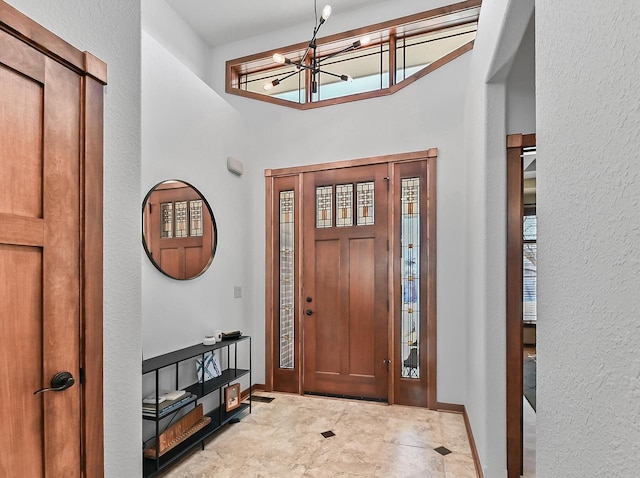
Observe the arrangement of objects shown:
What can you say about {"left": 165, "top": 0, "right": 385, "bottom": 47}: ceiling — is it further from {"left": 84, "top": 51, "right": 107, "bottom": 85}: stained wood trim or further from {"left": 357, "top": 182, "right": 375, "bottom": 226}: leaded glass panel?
{"left": 84, "top": 51, "right": 107, "bottom": 85}: stained wood trim

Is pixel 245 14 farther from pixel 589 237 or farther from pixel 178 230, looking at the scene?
pixel 589 237

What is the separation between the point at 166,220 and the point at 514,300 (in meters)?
2.48

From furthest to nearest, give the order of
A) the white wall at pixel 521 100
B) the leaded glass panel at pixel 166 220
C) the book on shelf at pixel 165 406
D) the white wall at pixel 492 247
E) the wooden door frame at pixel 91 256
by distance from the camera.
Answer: the leaded glass panel at pixel 166 220 → the book on shelf at pixel 165 406 → the white wall at pixel 521 100 → the white wall at pixel 492 247 → the wooden door frame at pixel 91 256

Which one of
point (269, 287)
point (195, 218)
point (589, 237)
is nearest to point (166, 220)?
point (195, 218)

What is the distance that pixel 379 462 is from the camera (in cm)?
254

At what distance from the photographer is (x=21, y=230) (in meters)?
1.23

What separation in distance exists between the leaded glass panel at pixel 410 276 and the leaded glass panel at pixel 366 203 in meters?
0.31

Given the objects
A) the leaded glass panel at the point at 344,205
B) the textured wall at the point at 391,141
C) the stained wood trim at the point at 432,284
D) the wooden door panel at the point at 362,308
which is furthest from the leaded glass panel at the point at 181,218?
the stained wood trim at the point at 432,284

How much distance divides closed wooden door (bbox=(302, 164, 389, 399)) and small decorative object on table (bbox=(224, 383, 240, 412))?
843 mm

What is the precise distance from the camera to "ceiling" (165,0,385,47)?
154 inches

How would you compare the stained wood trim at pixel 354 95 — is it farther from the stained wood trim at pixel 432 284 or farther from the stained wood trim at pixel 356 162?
the stained wood trim at pixel 432 284

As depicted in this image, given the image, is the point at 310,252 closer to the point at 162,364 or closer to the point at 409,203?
the point at 409,203

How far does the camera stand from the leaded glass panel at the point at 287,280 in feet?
13.0

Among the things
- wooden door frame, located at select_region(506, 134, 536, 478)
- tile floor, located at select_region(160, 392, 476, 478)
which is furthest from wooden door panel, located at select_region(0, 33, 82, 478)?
wooden door frame, located at select_region(506, 134, 536, 478)
